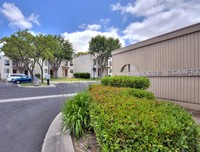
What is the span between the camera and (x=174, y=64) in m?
7.91

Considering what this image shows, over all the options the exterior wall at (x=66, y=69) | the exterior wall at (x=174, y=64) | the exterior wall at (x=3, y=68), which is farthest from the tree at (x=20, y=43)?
the exterior wall at (x=66, y=69)

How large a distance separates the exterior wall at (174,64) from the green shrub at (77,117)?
17.4 feet

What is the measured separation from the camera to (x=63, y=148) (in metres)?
3.32

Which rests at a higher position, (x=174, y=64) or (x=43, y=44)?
(x=43, y=44)

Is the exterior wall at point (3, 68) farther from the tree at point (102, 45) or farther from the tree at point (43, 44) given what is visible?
the tree at point (43, 44)

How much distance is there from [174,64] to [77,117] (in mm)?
6177

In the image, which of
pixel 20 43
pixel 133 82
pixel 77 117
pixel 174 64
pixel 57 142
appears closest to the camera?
pixel 57 142

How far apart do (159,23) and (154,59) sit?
4355 mm

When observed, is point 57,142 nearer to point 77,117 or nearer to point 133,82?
point 77,117

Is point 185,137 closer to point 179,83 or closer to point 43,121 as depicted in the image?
point 43,121

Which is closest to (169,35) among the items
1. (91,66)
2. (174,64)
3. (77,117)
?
(174,64)

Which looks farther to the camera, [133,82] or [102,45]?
[102,45]

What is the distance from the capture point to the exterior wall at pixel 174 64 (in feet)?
22.6

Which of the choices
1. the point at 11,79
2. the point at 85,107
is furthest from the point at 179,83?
the point at 11,79
